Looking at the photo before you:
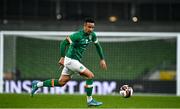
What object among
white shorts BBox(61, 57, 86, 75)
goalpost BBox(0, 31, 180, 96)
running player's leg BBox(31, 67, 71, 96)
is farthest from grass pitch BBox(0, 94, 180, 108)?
goalpost BBox(0, 31, 180, 96)

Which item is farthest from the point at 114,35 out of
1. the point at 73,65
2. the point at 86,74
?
the point at 86,74

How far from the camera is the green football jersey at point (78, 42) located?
1672cm

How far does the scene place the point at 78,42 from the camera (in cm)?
1680

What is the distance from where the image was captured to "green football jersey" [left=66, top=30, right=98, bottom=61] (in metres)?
16.7

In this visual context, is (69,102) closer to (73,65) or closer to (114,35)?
(73,65)

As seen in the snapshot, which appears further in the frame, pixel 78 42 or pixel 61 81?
pixel 61 81

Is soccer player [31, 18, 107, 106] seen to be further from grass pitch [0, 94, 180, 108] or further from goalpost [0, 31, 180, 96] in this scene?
goalpost [0, 31, 180, 96]

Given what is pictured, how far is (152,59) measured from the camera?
96.3 ft

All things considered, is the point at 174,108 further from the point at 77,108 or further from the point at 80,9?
the point at 80,9

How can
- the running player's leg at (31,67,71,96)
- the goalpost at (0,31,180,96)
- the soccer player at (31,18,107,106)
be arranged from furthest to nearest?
the goalpost at (0,31,180,96) → the running player's leg at (31,67,71,96) → the soccer player at (31,18,107,106)

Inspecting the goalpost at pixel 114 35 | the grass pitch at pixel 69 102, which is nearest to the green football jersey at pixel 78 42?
the grass pitch at pixel 69 102

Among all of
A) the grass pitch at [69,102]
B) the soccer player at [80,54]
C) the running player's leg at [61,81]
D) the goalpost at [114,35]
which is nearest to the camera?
the soccer player at [80,54]

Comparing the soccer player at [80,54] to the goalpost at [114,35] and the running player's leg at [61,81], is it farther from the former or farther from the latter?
the goalpost at [114,35]

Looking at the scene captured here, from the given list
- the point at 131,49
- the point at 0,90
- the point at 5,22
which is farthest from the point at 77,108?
the point at 5,22
